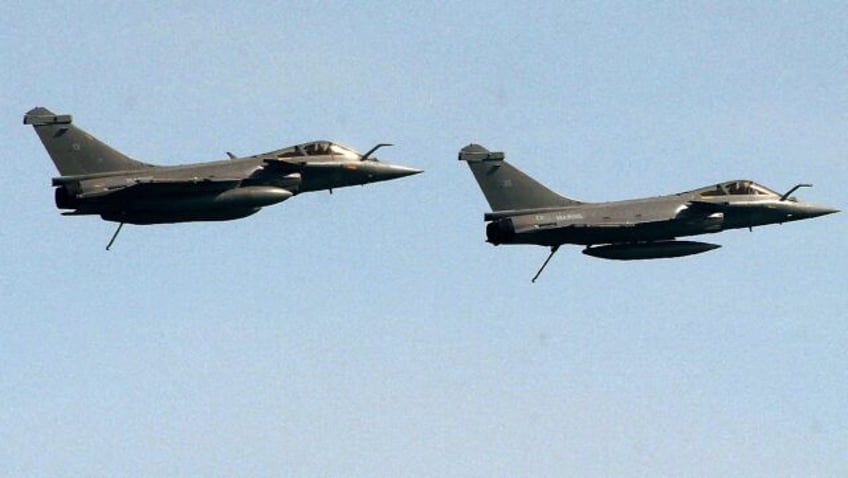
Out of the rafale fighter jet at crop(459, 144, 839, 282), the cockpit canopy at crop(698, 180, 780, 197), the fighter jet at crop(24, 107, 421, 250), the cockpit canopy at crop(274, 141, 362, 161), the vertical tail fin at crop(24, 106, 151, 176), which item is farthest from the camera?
the cockpit canopy at crop(698, 180, 780, 197)

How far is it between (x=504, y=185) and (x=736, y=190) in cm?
1033

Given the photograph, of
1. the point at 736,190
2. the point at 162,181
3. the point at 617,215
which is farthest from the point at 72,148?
the point at 736,190

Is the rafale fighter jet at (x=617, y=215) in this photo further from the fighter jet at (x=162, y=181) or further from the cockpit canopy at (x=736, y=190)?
the fighter jet at (x=162, y=181)

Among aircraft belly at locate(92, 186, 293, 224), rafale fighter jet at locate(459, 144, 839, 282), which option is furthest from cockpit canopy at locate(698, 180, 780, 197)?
aircraft belly at locate(92, 186, 293, 224)

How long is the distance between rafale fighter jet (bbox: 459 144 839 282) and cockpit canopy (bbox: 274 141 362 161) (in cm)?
509

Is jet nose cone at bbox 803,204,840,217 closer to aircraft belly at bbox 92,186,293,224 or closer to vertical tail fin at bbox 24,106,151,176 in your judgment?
aircraft belly at bbox 92,186,293,224

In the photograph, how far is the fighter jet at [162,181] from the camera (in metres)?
99.0

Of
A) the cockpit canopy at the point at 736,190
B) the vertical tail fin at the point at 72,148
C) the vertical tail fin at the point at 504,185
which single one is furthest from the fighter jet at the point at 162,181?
the cockpit canopy at the point at 736,190

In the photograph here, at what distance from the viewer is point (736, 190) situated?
341 feet

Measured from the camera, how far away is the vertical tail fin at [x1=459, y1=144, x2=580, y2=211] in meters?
103

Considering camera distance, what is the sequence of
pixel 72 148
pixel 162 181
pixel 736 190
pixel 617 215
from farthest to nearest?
pixel 736 190, pixel 617 215, pixel 72 148, pixel 162 181

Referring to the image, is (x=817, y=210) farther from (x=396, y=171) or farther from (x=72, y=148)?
(x=72, y=148)

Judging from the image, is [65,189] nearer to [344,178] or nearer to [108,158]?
[108,158]

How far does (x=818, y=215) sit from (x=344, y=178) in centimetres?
2164
